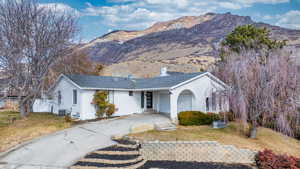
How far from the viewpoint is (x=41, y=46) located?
601 inches

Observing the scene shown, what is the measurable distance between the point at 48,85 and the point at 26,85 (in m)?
2.14

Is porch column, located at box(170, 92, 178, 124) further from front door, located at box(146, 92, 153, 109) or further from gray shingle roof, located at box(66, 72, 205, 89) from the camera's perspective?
front door, located at box(146, 92, 153, 109)

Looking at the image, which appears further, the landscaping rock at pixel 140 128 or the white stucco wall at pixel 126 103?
the white stucco wall at pixel 126 103

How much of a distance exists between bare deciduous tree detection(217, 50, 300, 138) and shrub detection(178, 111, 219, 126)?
3.53 m

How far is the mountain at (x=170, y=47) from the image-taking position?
55156 mm

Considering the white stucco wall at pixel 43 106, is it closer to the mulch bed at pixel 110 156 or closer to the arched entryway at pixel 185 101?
the arched entryway at pixel 185 101

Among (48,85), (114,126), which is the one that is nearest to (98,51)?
(48,85)

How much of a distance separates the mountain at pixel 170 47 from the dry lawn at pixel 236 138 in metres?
15.6

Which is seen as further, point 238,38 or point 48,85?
point 238,38

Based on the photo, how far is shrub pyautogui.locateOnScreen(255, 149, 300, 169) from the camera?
8461 millimetres

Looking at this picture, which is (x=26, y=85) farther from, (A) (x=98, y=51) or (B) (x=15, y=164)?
(A) (x=98, y=51)

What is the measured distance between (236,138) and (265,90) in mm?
3343

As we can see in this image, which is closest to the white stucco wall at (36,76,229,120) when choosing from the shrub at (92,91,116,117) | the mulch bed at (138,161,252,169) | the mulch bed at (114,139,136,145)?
the shrub at (92,91,116,117)

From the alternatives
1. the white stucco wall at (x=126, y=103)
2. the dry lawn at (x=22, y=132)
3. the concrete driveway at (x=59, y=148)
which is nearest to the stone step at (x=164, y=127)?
the concrete driveway at (x=59, y=148)
